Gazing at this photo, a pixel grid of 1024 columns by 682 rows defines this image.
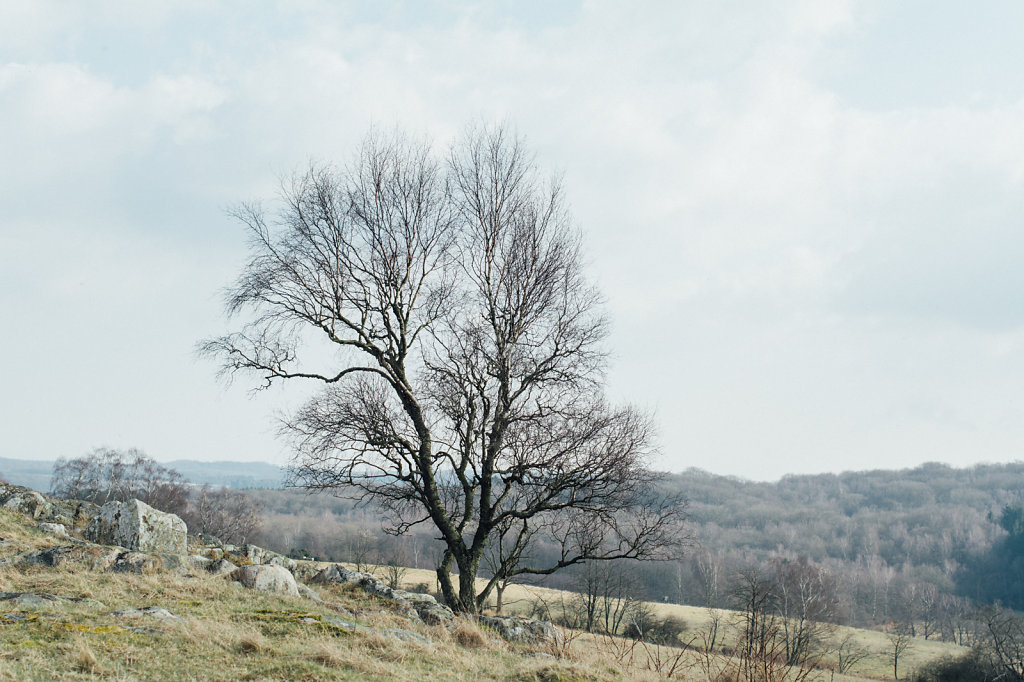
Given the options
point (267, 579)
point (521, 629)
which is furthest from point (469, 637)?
point (267, 579)

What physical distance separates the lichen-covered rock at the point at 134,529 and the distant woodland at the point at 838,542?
43252 mm

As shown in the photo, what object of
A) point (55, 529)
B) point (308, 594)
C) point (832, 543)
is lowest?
point (832, 543)

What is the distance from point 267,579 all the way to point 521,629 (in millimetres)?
4169

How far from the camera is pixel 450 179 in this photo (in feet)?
50.3

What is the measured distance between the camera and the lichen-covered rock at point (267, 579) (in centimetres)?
1004

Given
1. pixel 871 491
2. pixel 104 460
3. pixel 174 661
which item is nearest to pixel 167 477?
pixel 104 460

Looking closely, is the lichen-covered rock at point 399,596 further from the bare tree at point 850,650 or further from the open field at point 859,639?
the bare tree at point 850,650

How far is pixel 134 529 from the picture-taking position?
13.1 meters

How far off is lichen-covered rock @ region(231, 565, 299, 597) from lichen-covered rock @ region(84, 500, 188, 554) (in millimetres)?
3891

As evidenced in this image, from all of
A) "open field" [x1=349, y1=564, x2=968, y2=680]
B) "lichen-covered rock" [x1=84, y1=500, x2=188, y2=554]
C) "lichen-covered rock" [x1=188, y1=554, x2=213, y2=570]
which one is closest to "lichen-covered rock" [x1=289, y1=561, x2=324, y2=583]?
"lichen-covered rock" [x1=188, y1=554, x2=213, y2=570]

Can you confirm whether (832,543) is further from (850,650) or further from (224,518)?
(224,518)

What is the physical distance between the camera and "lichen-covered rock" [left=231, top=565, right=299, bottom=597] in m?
10.0

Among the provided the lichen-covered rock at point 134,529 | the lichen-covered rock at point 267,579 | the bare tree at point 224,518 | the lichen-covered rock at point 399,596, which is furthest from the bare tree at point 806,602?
the bare tree at point 224,518

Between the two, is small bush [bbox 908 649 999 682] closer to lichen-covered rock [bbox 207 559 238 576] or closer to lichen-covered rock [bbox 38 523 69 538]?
lichen-covered rock [bbox 207 559 238 576]
